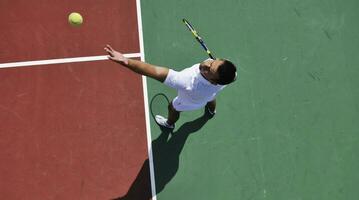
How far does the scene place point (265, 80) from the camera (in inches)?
270

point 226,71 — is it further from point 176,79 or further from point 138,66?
point 138,66

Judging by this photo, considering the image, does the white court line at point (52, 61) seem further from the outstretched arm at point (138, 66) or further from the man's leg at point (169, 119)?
the outstretched arm at point (138, 66)

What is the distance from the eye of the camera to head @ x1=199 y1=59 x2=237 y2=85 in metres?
4.48

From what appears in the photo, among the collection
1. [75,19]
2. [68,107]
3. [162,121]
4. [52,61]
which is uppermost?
[75,19]

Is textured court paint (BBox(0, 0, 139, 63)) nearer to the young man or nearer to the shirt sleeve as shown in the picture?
the young man

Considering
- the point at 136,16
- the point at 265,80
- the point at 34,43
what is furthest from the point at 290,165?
the point at 34,43

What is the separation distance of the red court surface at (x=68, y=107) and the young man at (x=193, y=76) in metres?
1.46

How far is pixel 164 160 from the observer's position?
6.39 metres

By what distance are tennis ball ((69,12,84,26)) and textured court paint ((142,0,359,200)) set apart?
1.04m

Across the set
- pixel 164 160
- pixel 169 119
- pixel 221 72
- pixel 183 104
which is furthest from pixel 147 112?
pixel 221 72

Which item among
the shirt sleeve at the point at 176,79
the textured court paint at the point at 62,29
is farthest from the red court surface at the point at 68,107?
the shirt sleeve at the point at 176,79

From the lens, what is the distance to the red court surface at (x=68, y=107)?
20.2 ft

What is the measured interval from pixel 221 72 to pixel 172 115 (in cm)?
182

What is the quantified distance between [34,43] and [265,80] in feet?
12.0
